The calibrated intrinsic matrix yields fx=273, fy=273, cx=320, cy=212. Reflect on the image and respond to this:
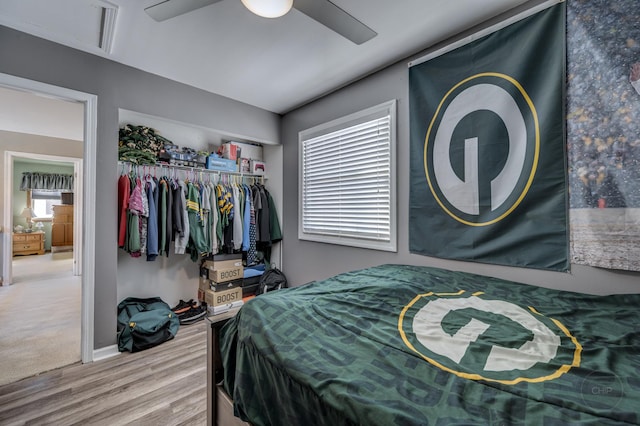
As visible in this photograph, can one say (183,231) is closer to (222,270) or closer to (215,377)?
(222,270)

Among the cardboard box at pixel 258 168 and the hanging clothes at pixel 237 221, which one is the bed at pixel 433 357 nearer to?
the hanging clothes at pixel 237 221

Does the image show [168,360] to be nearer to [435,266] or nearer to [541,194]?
[435,266]

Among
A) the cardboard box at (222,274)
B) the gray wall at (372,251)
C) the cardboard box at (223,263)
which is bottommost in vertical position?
the cardboard box at (222,274)

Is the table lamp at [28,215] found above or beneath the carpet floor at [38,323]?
above

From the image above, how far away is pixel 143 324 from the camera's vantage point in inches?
93.7

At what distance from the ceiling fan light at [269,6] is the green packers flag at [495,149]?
1224mm

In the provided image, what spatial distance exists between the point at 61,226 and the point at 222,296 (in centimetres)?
768

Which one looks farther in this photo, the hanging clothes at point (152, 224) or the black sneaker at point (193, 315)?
the black sneaker at point (193, 315)

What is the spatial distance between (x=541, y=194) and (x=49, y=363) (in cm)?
360

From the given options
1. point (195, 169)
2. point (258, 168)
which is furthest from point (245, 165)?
point (195, 169)

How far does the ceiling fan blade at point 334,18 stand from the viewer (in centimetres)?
137

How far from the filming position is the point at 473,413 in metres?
0.64

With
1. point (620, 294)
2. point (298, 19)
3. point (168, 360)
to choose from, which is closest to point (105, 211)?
point (168, 360)

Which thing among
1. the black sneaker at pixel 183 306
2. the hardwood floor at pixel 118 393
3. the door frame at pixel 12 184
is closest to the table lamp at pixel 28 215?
the door frame at pixel 12 184
